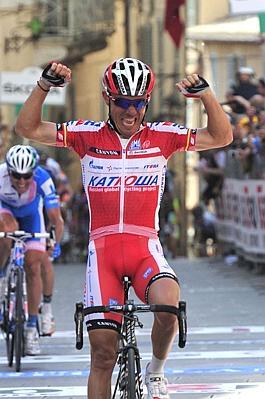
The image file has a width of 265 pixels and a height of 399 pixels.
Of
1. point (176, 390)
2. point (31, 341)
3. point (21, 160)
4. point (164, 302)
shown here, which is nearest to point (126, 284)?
point (164, 302)

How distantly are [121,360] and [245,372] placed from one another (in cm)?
390

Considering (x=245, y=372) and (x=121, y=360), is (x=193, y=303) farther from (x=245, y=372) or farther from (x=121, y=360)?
(x=121, y=360)

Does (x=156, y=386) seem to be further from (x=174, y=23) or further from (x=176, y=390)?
(x=174, y=23)

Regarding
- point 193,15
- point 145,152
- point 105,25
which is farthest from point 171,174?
Answer: point 145,152

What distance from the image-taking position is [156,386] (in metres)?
8.15

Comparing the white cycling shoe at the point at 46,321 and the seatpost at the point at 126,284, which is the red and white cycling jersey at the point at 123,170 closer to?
the seatpost at the point at 126,284

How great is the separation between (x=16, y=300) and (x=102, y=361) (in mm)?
4389

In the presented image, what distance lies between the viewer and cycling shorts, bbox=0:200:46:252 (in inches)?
500

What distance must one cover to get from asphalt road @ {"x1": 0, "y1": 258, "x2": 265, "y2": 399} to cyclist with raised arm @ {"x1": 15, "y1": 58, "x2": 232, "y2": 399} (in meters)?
2.30

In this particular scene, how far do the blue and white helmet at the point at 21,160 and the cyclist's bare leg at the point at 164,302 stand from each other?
4.31 m

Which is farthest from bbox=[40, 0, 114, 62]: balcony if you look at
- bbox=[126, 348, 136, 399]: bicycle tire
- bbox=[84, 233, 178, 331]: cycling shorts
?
bbox=[126, 348, 136, 399]: bicycle tire

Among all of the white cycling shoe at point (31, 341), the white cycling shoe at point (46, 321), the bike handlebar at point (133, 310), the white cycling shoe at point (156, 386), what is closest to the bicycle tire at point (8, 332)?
the white cycling shoe at point (31, 341)

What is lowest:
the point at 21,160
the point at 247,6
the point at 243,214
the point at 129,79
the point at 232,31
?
the point at 243,214

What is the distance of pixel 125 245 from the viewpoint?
26.2 ft
